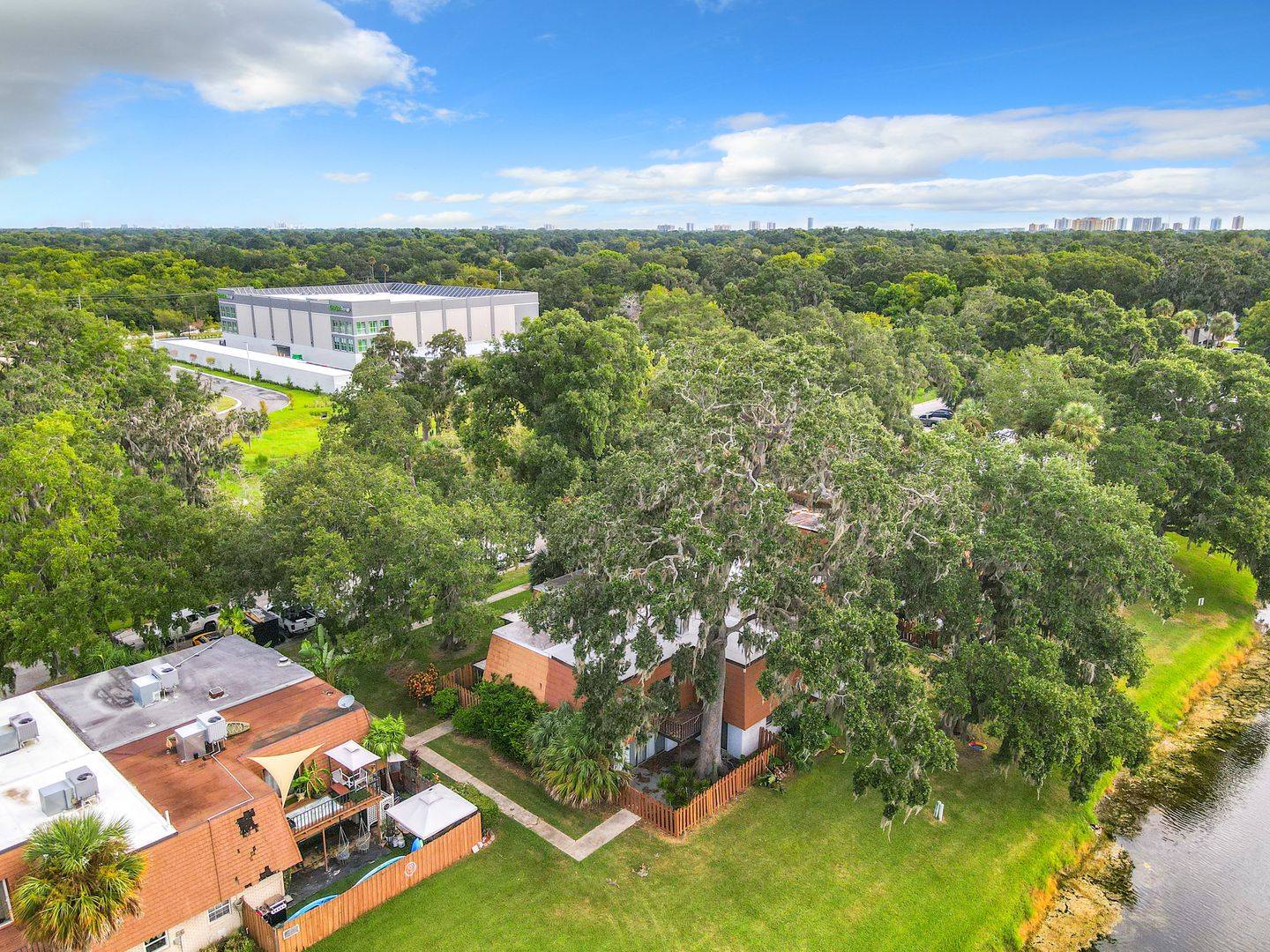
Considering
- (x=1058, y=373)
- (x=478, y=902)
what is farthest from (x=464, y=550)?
(x=1058, y=373)

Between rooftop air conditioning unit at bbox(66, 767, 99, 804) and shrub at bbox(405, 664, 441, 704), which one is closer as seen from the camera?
rooftop air conditioning unit at bbox(66, 767, 99, 804)

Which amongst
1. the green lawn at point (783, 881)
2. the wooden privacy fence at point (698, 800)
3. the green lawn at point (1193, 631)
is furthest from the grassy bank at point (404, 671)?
the green lawn at point (1193, 631)

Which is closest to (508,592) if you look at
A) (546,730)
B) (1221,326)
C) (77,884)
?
(546,730)

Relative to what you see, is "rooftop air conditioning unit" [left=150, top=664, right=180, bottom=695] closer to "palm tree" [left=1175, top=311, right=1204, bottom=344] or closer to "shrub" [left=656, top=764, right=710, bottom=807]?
"shrub" [left=656, top=764, right=710, bottom=807]

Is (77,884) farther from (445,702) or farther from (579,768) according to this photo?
(445,702)

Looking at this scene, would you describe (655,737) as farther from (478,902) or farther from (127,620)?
(127,620)

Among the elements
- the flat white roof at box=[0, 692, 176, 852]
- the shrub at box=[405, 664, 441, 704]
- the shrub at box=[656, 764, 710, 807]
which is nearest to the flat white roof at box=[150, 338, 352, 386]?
the shrub at box=[405, 664, 441, 704]

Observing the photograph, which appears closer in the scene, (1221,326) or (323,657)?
(323,657)
